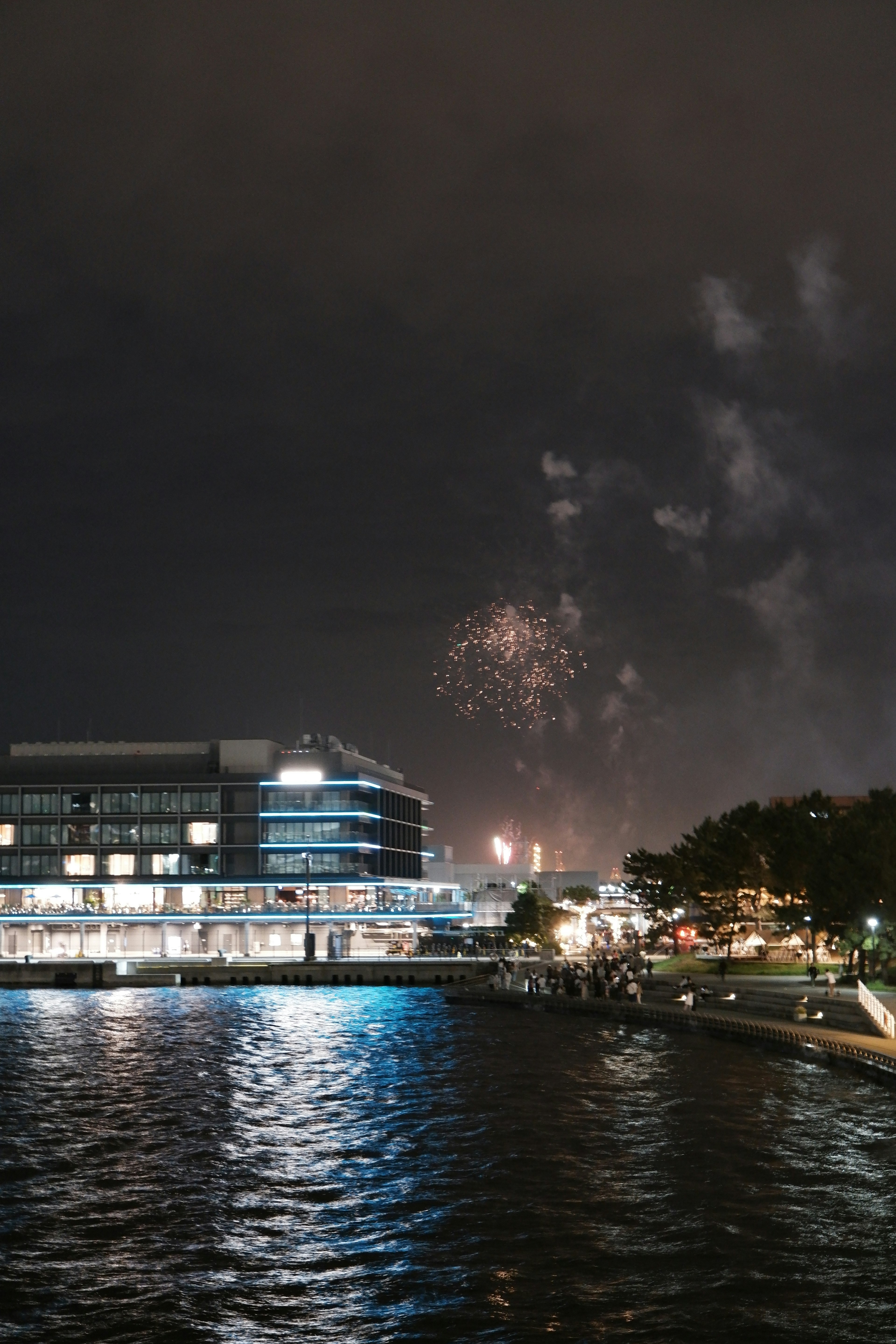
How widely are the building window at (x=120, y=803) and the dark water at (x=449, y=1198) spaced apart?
106265mm

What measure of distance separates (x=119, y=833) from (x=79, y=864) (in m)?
5.95

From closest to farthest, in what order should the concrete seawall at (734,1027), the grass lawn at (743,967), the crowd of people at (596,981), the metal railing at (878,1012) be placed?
the concrete seawall at (734,1027)
the metal railing at (878,1012)
the crowd of people at (596,981)
the grass lawn at (743,967)

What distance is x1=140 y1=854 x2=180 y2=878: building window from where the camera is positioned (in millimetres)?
168875

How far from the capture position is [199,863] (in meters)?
170

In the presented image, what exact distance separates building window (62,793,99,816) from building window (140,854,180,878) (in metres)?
8.44

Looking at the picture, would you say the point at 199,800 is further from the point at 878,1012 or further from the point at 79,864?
the point at 878,1012

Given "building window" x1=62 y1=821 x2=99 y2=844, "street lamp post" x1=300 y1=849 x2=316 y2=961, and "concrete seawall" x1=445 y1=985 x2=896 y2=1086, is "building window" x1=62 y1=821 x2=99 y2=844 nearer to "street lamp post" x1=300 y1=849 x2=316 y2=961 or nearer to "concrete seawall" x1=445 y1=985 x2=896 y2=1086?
"street lamp post" x1=300 y1=849 x2=316 y2=961

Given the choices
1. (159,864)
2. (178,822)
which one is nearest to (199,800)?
(178,822)

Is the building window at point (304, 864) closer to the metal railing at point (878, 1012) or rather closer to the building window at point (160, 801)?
the building window at point (160, 801)

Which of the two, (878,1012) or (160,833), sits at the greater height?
(160,833)

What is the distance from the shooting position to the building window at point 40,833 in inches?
6737

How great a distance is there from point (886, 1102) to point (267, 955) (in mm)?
105987

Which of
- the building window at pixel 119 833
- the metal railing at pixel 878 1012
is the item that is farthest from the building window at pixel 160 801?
the metal railing at pixel 878 1012

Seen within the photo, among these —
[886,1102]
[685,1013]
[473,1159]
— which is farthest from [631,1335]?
[685,1013]
